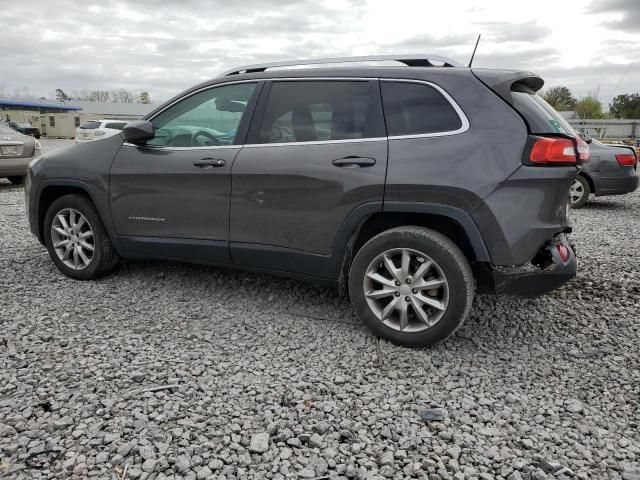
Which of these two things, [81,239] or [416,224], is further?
[81,239]

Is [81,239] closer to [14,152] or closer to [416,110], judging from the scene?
[416,110]

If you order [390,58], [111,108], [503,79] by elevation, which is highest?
[111,108]

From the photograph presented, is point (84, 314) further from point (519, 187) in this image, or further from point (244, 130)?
point (519, 187)

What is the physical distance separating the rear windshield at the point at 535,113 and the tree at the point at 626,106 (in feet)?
192

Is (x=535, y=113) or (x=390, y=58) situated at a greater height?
(x=390, y=58)

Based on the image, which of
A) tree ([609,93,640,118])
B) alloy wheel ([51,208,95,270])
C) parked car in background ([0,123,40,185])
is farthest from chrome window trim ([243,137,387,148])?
tree ([609,93,640,118])

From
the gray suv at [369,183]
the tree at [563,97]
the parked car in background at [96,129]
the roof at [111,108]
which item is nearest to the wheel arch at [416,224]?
the gray suv at [369,183]

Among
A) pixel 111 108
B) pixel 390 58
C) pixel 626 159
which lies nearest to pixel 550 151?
pixel 390 58

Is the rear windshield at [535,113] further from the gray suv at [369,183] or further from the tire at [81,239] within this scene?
the tire at [81,239]

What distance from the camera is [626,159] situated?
9414 millimetres

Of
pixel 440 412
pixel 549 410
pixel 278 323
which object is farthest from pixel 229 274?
pixel 549 410

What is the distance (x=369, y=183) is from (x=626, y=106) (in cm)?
6429

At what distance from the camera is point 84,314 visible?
401 cm

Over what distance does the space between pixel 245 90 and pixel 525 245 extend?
7.47 feet
